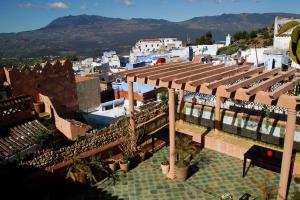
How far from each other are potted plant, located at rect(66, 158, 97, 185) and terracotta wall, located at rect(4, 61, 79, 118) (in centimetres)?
951

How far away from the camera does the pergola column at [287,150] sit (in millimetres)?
6715

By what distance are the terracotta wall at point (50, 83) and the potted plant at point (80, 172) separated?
951cm

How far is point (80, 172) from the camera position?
29.4 ft

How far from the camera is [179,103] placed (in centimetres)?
1327

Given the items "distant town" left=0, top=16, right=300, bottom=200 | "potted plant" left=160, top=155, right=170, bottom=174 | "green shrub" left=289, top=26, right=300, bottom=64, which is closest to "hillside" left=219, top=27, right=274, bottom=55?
"distant town" left=0, top=16, right=300, bottom=200

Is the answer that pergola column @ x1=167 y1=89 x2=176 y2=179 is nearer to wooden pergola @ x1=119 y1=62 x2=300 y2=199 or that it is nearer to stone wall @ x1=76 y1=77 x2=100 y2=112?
wooden pergola @ x1=119 y1=62 x2=300 y2=199

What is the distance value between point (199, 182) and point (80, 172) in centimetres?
390

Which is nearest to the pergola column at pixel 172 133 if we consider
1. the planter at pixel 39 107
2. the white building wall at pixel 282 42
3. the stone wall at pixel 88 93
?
the planter at pixel 39 107

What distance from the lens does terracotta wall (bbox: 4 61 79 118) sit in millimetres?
16500

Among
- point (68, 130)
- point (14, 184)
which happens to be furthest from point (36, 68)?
point (14, 184)

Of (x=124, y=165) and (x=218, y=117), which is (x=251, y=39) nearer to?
(x=218, y=117)

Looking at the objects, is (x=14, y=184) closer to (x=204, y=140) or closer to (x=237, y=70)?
(x=204, y=140)

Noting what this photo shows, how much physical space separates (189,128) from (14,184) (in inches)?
292

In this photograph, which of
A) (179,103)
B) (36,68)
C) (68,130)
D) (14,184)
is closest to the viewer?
(14,184)
